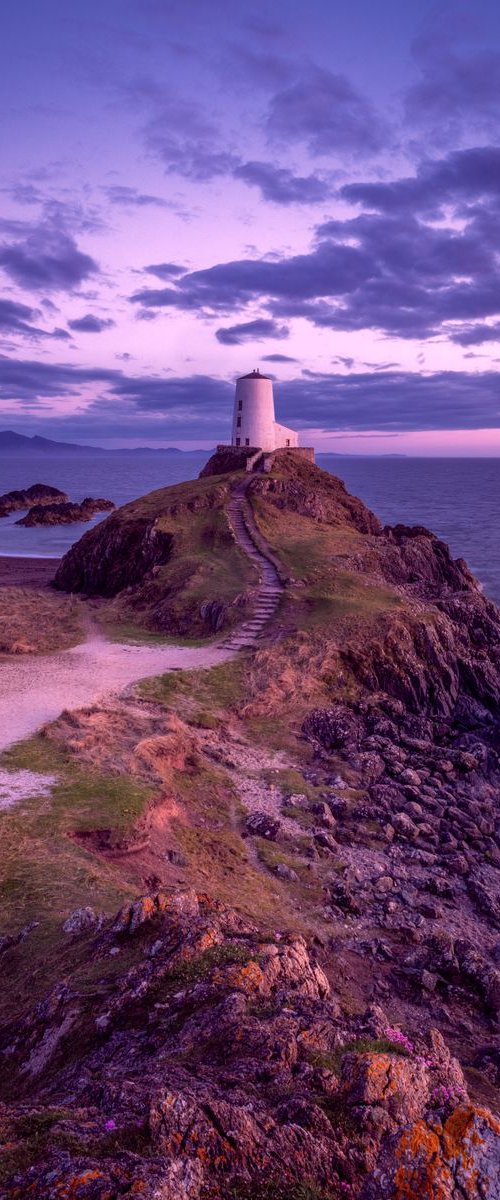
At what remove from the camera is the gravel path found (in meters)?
24.9

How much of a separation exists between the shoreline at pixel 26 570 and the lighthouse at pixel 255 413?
22.8 metres

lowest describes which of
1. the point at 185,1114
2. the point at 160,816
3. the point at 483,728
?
the point at 483,728

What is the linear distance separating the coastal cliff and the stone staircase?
0.83m

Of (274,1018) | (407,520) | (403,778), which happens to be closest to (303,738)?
(403,778)

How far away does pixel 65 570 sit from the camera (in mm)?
A: 56000

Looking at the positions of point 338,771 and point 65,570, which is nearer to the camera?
point 338,771

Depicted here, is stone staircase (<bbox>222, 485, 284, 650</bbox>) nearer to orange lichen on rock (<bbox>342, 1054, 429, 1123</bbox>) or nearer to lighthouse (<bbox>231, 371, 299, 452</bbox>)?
lighthouse (<bbox>231, 371, 299, 452</bbox>)

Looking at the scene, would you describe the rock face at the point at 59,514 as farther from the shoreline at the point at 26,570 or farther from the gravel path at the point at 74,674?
the gravel path at the point at 74,674

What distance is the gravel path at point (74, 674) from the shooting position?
2494 cm

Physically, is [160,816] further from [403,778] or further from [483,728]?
[483,728]

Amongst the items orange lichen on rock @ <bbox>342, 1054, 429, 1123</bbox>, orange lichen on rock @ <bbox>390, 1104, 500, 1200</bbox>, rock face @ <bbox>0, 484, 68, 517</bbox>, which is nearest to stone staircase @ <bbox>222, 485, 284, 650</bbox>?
orange lichen on rock @ <bbox>342, 1054, 429, 1123</bbox>

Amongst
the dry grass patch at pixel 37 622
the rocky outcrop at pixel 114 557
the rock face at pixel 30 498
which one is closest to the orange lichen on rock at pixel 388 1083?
the dry grass patch at pixel 37 622

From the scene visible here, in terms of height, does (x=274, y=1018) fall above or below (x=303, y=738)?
above

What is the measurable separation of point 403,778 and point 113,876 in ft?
44.3
